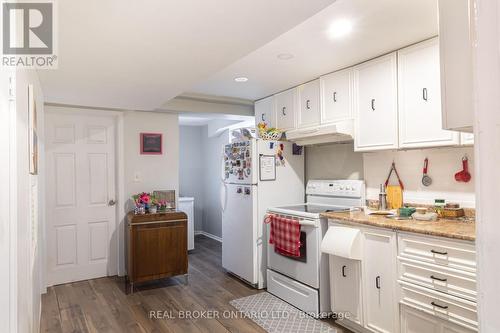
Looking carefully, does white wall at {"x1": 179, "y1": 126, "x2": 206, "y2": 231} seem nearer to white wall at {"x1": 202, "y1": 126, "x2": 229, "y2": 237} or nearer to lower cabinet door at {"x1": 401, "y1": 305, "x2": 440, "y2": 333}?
white wall at {"x1": 202, "y1": 126, "x2": 229, "y2": 237}

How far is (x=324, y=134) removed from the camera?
3.13 metres

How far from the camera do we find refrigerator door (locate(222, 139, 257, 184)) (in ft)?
11.5

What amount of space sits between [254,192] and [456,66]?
9.41 ft

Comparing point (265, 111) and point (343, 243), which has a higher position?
point (265, 111)

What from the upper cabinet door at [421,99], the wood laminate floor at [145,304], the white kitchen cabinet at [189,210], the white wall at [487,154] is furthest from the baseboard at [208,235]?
the white wall at [487,154]

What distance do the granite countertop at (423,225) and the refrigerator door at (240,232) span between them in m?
1.03

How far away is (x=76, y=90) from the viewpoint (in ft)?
9.70

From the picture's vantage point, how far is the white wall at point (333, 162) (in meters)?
3.35

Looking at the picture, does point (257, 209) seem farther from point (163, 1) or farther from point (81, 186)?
point (163, 1)

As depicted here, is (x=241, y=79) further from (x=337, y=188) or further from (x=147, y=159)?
(x=147, y=159)

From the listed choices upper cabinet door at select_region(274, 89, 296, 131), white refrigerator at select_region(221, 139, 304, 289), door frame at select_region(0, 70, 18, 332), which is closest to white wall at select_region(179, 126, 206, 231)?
white refrigerator at select_region(221, 139, 304, 289)

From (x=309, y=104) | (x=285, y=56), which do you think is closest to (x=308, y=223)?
(x=309, y=104)

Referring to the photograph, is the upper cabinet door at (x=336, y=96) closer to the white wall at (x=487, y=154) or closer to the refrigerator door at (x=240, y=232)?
the refrigerator door at (x=240, y=232)

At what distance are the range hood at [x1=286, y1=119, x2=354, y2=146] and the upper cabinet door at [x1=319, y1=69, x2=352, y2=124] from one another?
0.10 m
